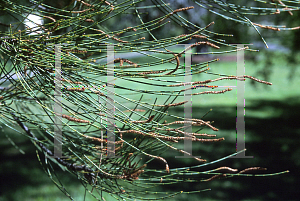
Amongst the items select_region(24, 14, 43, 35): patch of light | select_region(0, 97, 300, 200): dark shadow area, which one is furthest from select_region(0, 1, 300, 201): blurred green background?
select_region(24, 14, 43, 35): patch of light

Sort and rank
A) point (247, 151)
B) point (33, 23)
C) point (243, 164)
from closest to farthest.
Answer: point (33, 23) < point (243, 164) < point (247, 151)

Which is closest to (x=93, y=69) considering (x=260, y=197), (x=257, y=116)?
(x=260, y=197)

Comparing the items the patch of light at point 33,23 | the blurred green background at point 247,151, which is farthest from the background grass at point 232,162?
the patch of light at point 33,23

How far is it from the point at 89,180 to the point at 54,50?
1.26 feet

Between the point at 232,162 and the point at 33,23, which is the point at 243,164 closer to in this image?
the point at 232,162

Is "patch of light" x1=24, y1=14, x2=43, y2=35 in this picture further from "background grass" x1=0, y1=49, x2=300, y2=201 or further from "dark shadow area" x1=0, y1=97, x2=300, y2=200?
"dark shadow area" x1=0, y1=97, x2=300, y2=200

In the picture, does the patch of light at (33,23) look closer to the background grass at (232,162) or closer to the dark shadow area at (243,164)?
the background grass at (232,162)

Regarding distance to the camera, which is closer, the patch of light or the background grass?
the patch of light

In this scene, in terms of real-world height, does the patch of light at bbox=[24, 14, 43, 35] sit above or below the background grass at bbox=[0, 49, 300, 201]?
above

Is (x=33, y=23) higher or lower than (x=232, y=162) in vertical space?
higher

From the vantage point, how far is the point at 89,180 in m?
0.80

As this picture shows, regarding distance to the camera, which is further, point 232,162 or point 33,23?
point 232,162

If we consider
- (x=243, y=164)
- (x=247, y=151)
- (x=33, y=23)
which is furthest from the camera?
(x=247, y=151)

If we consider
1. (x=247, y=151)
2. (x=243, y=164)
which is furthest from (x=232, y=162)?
(x=247, y=151)
